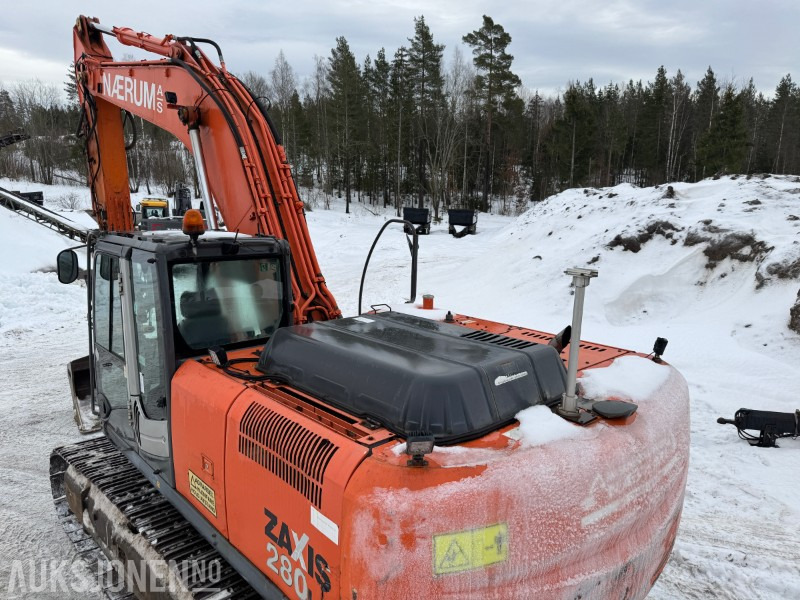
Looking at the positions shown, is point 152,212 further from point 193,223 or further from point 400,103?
point 400,103

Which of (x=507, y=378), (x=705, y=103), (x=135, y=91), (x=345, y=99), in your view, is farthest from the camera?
(x=705, y=103)

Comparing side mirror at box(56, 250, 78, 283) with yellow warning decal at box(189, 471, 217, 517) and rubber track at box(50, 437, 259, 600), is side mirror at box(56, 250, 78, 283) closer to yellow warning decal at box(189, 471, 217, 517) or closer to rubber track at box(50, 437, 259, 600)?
rubber track at box(50, 437, 259, 600)

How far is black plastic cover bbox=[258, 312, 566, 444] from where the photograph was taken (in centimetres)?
221

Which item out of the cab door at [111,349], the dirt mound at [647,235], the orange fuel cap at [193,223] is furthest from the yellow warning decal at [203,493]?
the dirt mound at [647,235]

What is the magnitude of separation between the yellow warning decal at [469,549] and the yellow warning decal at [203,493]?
144 centimetres

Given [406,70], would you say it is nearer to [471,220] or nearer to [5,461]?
[471,220]

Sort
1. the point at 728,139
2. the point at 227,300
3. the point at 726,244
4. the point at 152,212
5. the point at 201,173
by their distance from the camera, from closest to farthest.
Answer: the point at 227,300 < the point at 201,173 < the point at 726,244 < the point at 152,212 < the point at 728,139

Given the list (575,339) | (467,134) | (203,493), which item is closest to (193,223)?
(203,493)

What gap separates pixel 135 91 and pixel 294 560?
476 centimetres

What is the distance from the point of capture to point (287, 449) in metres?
2.29

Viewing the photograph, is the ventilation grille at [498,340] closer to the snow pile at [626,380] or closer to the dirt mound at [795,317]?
the snow pile at [626,380]

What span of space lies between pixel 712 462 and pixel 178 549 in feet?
15.2

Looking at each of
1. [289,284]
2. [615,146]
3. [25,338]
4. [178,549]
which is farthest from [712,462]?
[615,146]

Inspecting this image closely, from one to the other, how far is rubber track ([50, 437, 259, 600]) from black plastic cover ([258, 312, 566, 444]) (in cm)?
103
